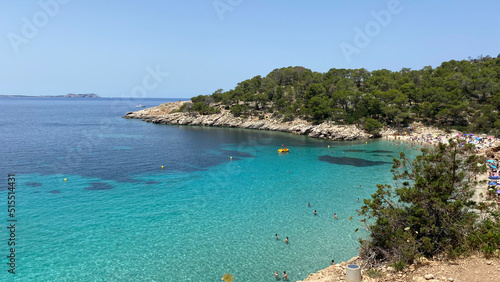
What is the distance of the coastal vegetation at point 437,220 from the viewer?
14211 millimetres

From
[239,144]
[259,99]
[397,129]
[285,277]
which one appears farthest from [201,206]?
[259,99]

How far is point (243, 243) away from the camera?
23.1 metres

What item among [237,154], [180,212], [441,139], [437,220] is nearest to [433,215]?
[437,220]

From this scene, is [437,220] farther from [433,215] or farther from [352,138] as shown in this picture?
[352,138]

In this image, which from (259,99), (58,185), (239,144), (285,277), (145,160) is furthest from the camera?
(259,99)

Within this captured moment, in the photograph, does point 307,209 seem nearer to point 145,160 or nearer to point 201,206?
point 201,206

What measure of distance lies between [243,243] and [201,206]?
9.02 meters

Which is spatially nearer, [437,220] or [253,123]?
[437,220]

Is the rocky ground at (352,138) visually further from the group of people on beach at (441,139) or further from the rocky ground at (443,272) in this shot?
the group of people on beach at (441,139)

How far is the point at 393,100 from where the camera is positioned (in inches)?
3073

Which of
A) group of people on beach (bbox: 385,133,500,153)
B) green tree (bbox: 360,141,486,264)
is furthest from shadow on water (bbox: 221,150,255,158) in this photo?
green tree (bbox: 360,141,486,264)

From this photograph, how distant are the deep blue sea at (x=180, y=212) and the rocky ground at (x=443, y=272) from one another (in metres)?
6.01

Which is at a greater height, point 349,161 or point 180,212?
point 349,161

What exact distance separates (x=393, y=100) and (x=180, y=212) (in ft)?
230
